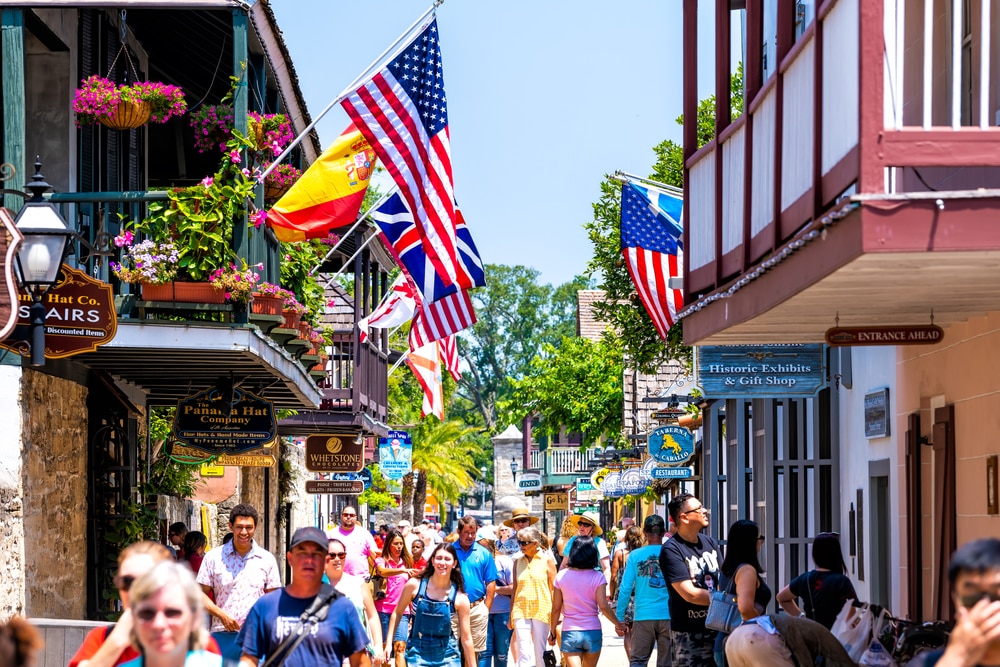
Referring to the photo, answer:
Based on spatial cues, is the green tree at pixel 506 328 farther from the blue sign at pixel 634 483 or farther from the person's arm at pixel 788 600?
the person's arm at pixel 788 600

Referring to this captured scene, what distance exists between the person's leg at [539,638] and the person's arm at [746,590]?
598cm

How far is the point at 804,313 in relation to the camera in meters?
9.43

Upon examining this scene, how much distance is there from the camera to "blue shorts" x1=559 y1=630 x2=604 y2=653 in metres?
14.0

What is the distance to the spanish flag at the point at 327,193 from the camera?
47.5 ft

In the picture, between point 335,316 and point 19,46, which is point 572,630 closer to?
point 19,46

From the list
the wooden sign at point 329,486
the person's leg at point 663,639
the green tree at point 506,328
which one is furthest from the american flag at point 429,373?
the green tree at point 506,328

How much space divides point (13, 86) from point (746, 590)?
6.69 metres

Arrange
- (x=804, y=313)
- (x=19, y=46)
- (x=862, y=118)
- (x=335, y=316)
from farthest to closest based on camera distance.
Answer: (x=335, y=316) < (x=19, y=46) < (x=804, y=313) < (x=862, y=118)

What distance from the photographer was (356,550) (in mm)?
19234

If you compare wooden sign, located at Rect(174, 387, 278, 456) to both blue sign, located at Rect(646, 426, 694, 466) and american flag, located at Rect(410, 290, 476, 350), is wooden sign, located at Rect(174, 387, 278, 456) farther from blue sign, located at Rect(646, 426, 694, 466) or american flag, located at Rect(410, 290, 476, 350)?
blue sign, located at Rect(646, 426, 694, 466)

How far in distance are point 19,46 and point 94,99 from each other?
1.07m

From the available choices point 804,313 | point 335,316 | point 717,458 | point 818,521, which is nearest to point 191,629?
point 804,313

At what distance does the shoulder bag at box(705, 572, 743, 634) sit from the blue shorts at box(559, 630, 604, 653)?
397 centimetres

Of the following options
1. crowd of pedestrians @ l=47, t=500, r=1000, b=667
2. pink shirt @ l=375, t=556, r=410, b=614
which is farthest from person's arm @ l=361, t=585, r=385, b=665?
pink shirt @ l=375, t=556, r=410, b=614
